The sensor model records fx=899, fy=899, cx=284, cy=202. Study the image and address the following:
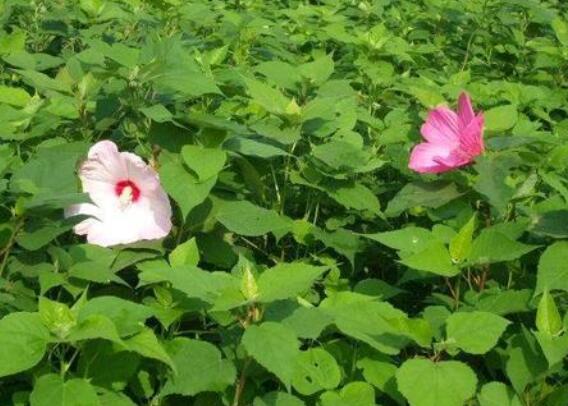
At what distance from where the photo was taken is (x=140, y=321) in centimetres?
148

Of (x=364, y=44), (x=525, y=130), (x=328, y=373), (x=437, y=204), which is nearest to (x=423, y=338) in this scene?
(x=328, y=373)

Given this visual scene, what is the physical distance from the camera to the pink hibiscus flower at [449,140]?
1.92 metres

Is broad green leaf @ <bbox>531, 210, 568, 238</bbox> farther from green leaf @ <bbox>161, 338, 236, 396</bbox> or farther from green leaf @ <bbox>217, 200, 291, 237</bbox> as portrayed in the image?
green leaf @ <bbox>161, 338, 236, 396</bbox>

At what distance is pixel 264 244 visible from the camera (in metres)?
2.19

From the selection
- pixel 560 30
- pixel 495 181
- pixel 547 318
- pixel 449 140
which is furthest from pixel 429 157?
pixel 560 30

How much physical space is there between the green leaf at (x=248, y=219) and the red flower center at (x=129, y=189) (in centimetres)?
19

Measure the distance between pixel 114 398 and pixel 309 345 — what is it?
0.42m

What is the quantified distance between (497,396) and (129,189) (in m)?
0.89

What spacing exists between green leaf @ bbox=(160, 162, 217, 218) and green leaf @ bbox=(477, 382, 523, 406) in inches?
25.8

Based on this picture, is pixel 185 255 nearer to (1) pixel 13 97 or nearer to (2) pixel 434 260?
(2) pixel 434 260

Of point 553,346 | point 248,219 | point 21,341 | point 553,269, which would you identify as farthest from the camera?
point 248,219

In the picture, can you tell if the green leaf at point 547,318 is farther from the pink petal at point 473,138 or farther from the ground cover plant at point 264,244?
the pink petal at point 473,138

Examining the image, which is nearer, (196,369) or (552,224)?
(196,369)

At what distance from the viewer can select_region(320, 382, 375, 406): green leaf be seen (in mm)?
1524
